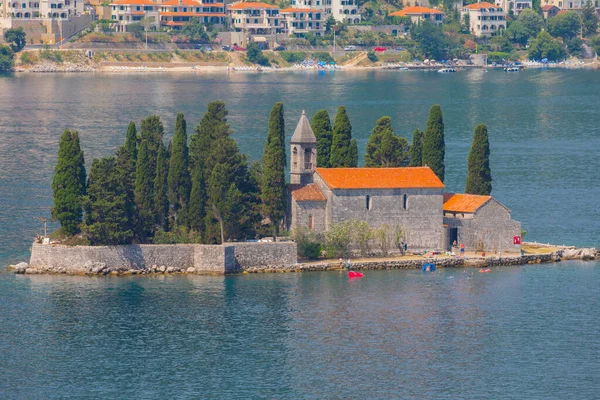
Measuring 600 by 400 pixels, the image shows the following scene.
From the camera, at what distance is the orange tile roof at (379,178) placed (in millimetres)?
93250

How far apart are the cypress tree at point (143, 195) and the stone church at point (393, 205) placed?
28.3 feet

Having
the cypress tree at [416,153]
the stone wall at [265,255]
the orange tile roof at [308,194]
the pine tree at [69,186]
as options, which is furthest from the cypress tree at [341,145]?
the pine tree at [69,186]

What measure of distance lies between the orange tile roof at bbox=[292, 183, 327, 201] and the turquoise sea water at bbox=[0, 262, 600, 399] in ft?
17.8

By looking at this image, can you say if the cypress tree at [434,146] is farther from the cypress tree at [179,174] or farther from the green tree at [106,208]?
the green tree at [106,208]

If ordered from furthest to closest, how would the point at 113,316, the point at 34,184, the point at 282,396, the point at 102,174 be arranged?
1. the point at 34,184
2. the point at 102,174
3. the point at 113,316
4. the point at 282,396

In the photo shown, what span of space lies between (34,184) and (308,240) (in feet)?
136

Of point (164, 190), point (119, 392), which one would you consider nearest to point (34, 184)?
point (164, 190)

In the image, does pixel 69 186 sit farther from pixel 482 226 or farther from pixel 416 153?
pixel 482 226

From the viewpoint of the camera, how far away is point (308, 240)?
3656 inches

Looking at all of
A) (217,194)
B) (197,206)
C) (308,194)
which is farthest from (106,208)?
(308,194)

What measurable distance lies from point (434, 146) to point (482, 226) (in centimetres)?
892

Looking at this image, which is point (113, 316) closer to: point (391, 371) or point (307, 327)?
point (307, 327)

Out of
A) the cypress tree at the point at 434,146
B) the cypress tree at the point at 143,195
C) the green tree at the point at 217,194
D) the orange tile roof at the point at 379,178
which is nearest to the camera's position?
the green tree at the point at 217,194

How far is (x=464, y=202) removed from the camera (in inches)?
3772
